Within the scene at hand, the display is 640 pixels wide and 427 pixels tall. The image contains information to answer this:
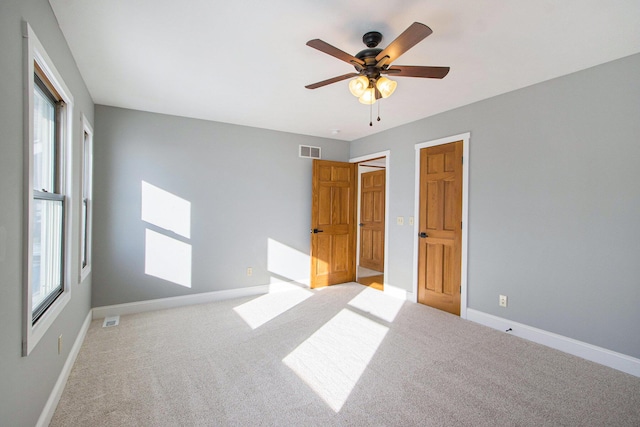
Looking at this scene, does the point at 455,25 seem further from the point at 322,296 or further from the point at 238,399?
the point at 322,296

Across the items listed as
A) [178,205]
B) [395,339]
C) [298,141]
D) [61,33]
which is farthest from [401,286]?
[61,33]

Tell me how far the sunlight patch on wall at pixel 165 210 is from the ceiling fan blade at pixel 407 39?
3.18 meters

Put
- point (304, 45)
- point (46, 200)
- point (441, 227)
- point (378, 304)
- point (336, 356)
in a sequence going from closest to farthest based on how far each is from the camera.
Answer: point (46, 200)
point (304, 45)
point (336, 356)
point (441, 227)
point (378, 304)

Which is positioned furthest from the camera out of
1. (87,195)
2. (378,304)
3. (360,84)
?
(378,304)

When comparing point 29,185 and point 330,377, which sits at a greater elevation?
point 29,185

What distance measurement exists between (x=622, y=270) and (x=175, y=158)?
4.85 metres

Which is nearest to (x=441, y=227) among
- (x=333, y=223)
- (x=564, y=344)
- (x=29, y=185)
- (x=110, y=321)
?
(x=564, y=344)

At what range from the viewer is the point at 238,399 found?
2.11 metres

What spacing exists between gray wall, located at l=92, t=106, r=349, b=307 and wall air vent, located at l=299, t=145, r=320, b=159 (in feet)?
0.28

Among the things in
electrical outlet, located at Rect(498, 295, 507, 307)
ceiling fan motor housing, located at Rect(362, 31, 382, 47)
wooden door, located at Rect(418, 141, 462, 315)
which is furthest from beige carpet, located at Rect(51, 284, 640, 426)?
ceiling fan motor housing, located at Rect(362, 31, 382, 47)

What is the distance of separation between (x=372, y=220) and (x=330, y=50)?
5037 millimetres

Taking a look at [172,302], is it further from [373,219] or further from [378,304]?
[373,219]

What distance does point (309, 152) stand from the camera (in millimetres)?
5109

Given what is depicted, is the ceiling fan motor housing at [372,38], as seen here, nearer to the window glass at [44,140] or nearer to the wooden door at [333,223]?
the window glass at [44,140]
